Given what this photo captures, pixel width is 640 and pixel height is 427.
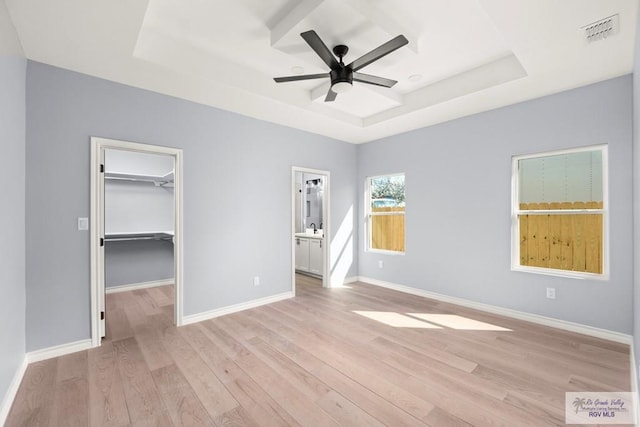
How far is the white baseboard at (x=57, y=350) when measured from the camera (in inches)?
99.6

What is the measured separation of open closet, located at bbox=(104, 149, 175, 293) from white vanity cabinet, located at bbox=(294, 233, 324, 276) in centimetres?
255

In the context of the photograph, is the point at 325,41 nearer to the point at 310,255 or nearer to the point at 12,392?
the point at 12,392

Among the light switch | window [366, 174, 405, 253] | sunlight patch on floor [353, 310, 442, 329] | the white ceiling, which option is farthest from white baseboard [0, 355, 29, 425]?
window [366, 174, 405, 253]

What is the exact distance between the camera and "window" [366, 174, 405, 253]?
198 inches

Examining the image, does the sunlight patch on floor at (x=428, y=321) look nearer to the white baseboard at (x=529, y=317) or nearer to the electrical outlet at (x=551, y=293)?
the white baseboard at (x=529, y=317)

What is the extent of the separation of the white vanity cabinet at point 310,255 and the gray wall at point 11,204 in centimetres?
406

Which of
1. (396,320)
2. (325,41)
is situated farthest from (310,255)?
(325,41)

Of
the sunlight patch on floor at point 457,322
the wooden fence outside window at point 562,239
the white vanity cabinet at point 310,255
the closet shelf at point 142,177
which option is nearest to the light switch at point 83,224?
the closet shelf at point 142,177

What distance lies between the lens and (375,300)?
435cm

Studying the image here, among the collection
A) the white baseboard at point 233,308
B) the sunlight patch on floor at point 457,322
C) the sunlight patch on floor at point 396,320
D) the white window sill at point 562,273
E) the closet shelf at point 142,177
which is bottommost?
the sunlight patch on floor at point 396,320

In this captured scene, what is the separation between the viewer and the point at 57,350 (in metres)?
2.64

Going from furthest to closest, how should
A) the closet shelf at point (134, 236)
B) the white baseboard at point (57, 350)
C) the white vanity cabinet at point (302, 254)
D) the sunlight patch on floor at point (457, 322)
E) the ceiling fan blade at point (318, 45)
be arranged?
1. the white vanity cabinet at point (302, 254)
2. the closet shelf at point (134, 236)
3. the sunlight patch on floor at point (457, 322)
4. the white baseboard at point (57, 350)
5. the ceiling fan blade at point (318, 45)

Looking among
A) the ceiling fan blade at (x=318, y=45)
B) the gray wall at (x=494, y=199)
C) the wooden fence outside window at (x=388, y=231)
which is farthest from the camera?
the wooden fence outside window at (x=388, y=231)

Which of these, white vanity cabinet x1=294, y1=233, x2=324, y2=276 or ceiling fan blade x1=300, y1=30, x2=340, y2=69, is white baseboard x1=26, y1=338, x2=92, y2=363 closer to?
ceiling fan blade x1=300, y1=30, x2=340, y2=69
